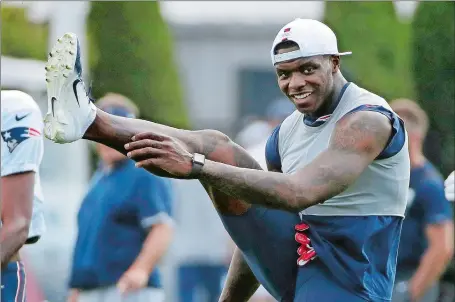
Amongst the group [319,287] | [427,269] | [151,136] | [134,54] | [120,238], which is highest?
[151,136]

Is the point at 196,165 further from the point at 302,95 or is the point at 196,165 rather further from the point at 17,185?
the point at 17,185

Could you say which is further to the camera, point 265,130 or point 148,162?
point 265,130

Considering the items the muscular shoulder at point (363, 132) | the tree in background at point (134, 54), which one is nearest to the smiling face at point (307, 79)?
the muscular shoulder at point (363, 132)

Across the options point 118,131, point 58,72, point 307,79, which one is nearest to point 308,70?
point 307,79

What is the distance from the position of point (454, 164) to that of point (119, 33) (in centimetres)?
858

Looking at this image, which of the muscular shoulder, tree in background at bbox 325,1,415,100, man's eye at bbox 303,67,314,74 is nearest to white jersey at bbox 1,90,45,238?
man's eye at bbox 303,67,314,74

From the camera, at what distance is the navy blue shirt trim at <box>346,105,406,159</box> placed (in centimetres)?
546

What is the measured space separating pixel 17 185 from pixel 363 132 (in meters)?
1.75

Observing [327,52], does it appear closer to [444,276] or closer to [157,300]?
[157,300]

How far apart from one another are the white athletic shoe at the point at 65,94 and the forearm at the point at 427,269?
472cm

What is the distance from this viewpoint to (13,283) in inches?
242

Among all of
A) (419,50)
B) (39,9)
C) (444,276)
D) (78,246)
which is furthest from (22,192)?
(39,9)

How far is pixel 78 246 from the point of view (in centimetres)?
888

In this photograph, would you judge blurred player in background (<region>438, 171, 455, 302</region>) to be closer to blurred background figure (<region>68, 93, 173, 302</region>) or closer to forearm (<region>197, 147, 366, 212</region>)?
blurred background figure (<region>68, 93, 173, 302</region>)
